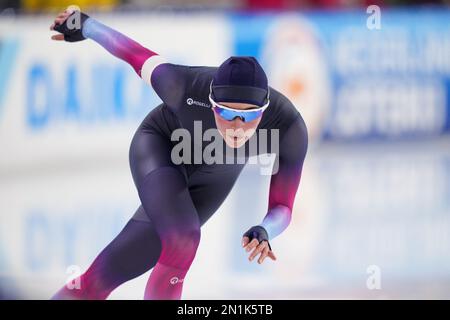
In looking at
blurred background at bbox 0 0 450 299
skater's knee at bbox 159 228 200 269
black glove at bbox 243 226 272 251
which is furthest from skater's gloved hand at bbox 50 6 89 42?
black glove at bbox 243 226 272 251

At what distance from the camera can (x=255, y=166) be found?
331 centimetres

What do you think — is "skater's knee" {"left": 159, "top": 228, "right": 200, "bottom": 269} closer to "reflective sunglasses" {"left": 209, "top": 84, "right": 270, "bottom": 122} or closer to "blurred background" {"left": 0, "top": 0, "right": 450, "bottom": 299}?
"blurred background" {"left": 0, "top": 0, "right": 450, "bottom": 299}

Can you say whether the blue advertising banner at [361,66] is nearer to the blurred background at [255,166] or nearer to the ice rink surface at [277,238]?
the blurred background at [255,166]

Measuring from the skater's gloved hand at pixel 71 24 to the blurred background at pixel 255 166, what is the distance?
464 millimetres

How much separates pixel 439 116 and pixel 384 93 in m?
0.86

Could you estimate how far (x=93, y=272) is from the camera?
3217 mm

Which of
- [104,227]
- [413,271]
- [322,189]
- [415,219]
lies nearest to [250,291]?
[104,227]

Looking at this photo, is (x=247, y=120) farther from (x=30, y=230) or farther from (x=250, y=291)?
(x=30, y=230)

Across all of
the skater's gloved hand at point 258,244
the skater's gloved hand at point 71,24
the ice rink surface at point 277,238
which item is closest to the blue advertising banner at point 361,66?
the ice rink surface at point 277,238

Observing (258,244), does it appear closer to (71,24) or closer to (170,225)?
(170,225)

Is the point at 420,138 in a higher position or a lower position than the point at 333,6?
lower

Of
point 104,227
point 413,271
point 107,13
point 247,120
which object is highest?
point 107,13

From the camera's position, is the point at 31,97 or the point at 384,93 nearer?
the point at 31,97

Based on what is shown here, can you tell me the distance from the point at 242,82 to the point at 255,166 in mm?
415
